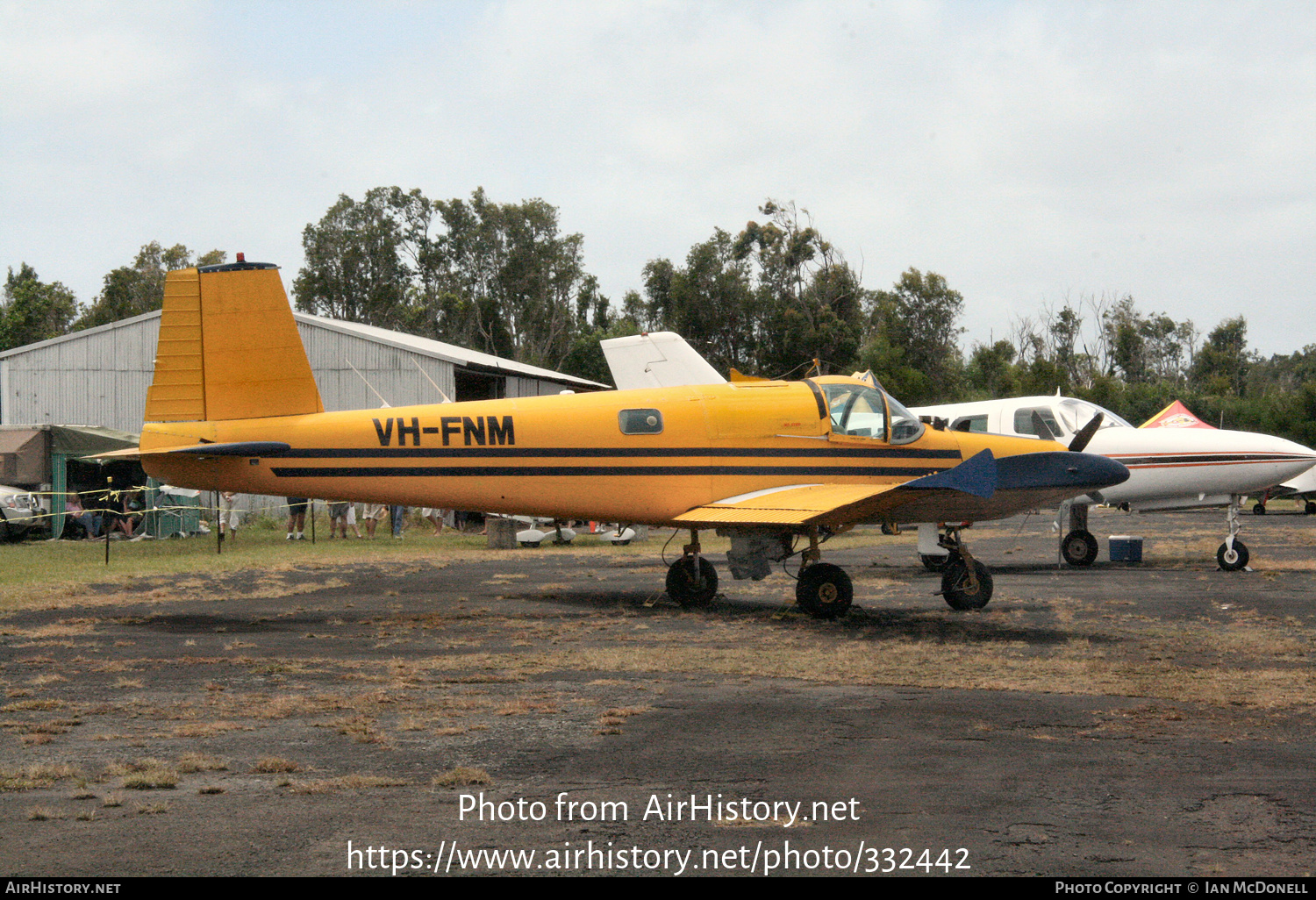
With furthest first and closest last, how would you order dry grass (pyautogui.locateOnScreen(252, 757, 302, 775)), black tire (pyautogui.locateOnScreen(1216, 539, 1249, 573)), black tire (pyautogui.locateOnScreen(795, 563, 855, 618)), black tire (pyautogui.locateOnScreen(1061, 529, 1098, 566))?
black tire (pyautogui.locateOnScreen(1061, 529, 1098, 566))
black tire (pyautogui.locateOnScreen(1216, 539, 1249, 573))
black tire (pyautogui.locateOnScreen(795, 563, 855, 618))
dry grass (pyautogui.locateOnScreen(252, 757, 302, 775))

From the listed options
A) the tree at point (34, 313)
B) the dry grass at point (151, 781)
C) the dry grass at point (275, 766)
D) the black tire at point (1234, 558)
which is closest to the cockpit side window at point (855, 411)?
the black tire at point (1234, 558)

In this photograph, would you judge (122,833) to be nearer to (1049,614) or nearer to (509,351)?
(1049,614)

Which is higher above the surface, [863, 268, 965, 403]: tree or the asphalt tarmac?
[863, 268, 965, 403]: tree

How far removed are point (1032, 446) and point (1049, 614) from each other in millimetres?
2113

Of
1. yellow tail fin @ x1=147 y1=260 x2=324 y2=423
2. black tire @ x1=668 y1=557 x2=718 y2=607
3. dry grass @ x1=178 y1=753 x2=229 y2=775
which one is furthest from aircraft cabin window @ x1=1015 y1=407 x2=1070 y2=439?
dry grass @ x1=178 y1=753 x2=229 y2=775

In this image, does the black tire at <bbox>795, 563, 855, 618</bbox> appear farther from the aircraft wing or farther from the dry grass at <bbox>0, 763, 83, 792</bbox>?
the dry grass at <bbox>0, 763, 83, 792</bbox>

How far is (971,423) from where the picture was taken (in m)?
20.0

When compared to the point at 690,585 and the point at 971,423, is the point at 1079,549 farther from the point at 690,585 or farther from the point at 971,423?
the point at 690,585

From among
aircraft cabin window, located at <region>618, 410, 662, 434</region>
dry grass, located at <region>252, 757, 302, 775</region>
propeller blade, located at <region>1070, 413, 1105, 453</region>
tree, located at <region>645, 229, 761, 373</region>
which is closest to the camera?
dry grass, located at <region>252, 757, 302, 775</region>

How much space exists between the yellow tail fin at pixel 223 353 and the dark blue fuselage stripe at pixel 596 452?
696mm

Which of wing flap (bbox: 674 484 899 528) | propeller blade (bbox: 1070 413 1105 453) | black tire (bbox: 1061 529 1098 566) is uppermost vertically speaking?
propeller blade (bbox: 1070 413 1105 453)

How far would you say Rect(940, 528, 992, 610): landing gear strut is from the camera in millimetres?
12195

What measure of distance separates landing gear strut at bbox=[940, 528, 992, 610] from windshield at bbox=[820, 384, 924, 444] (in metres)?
1.29

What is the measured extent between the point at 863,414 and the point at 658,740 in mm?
7218
